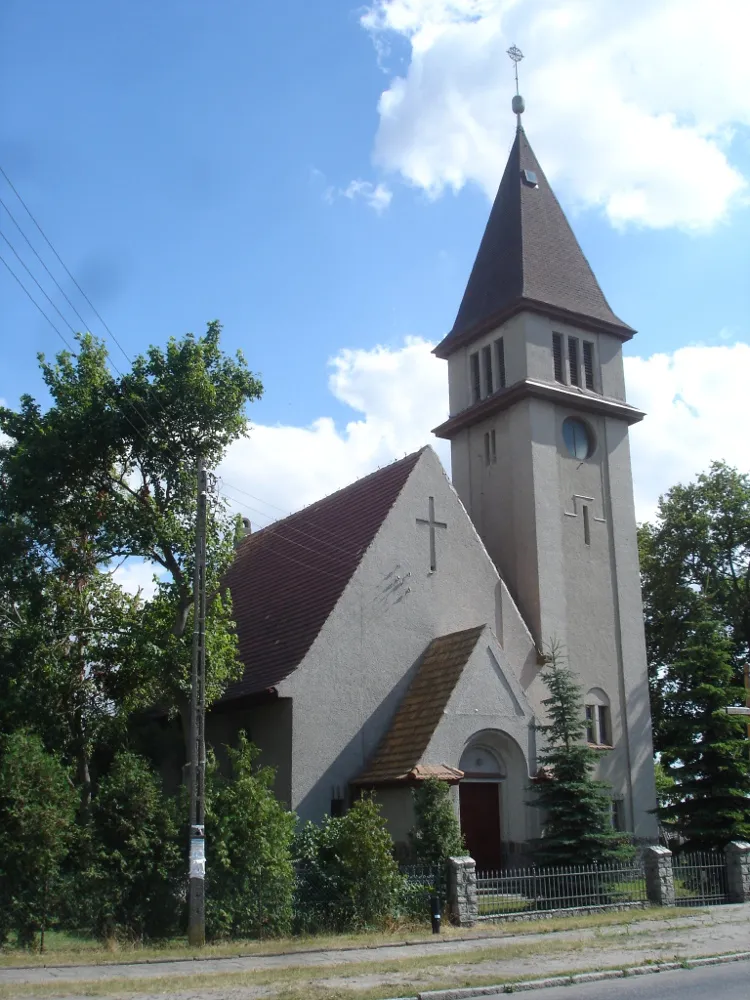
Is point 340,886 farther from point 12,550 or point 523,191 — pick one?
point 523,191

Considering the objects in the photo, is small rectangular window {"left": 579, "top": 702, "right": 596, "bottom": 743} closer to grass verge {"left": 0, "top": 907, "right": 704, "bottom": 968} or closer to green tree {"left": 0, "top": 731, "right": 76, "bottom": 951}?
grass verge {"left": 0, "top": 907, "right": 704, "bottom": 968}

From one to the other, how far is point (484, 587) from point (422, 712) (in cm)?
460

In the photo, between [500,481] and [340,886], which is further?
[500,481]

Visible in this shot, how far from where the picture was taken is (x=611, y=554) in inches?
1155

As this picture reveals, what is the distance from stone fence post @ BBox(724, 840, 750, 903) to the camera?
72.1 ft

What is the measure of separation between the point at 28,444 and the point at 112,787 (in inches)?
299

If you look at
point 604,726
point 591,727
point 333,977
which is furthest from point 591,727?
point 333,977

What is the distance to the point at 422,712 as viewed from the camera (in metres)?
23.1

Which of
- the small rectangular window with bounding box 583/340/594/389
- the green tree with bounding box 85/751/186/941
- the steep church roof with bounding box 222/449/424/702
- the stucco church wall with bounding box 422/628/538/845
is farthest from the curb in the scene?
the small rectangular window with bounding box 583/340/594/389

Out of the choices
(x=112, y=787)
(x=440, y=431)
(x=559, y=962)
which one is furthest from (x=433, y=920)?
(x=440, y=431)

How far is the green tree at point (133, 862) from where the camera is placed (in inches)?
682

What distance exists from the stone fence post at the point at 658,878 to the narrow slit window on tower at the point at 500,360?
13954mm

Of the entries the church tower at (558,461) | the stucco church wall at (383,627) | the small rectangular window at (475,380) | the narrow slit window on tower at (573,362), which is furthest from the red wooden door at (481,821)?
the narrow slit window on tower at (573,362)

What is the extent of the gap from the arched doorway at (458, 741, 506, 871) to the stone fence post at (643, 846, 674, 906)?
138 inches
